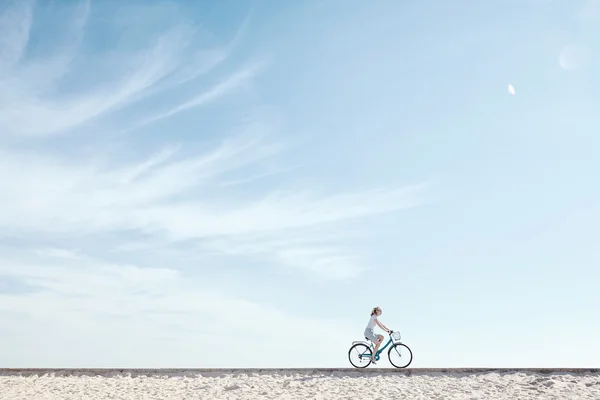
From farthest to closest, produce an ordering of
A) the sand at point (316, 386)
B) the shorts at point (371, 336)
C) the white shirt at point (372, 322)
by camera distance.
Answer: the shorts at point (371, 336), the white shirt at point (372, 322), the sand at point (316, 386)

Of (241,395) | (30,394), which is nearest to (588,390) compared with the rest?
(241,395)

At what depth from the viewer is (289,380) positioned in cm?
1717

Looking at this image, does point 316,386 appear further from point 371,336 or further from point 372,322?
point 372,322

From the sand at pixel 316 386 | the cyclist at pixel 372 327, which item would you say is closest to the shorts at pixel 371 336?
the cyclist at pixel 372 327

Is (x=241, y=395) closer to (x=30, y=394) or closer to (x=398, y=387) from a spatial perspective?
(x=398, y=387)

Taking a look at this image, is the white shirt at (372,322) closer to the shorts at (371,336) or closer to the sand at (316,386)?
the shorts at (371,336)

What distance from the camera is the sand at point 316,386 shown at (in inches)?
615

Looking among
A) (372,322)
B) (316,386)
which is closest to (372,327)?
(372,322)

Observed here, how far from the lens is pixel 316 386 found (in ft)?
54.4

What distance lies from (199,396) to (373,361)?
16.8 ft

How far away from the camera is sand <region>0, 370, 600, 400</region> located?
51.3 feet

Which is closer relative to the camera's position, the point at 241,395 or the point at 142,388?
the point at 241,395

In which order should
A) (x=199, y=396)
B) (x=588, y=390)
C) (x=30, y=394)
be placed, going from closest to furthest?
(x=588, y=390) → (x=199, y=396) → (x=30, y=394)

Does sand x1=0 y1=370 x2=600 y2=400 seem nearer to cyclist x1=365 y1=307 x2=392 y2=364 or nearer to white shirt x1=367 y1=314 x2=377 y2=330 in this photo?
cyclist x1=365 y1=307 x2=392 y2=364
